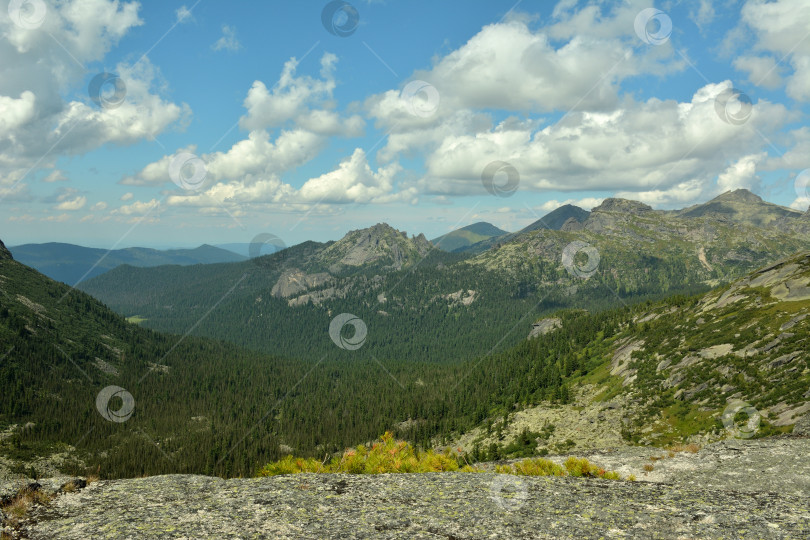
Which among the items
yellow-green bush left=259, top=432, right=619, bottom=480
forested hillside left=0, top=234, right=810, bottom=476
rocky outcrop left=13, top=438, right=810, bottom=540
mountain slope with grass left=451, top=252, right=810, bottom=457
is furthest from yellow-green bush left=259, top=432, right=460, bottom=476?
forested hillside left=0, top=234, right=810, bottom=476

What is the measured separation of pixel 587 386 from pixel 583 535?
97125mm

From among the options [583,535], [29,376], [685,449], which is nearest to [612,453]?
[685,449]

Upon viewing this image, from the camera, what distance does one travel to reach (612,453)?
136 ft

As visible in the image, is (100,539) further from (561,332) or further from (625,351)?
(561,332)
